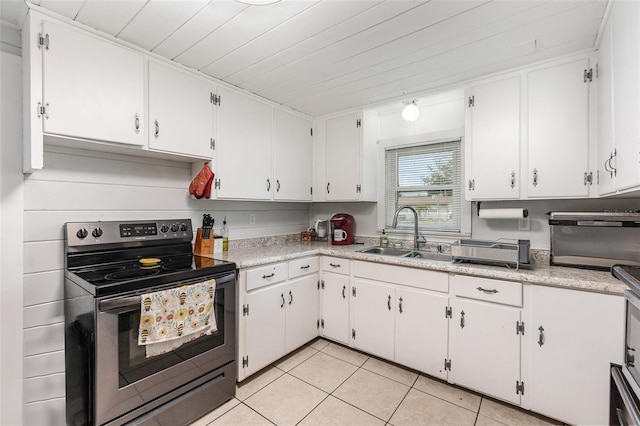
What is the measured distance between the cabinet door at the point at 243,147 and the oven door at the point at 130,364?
973mm

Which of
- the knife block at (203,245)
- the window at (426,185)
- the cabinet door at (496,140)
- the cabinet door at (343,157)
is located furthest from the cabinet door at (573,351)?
the knife block at (203,245)

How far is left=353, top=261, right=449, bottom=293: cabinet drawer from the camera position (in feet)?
6.96

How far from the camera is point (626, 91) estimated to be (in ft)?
4.21

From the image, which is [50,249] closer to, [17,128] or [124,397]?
[17,128]

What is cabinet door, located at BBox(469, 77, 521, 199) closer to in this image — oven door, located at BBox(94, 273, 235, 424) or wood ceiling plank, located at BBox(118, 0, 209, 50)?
wood ceiling plank, located at BBox(118, 0, 209, 50)

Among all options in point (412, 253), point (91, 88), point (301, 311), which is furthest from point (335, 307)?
point (91, 88)

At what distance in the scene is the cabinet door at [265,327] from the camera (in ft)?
7.06

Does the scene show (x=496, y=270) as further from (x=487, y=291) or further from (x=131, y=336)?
(x=131, y=336)

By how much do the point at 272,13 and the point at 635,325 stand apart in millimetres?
2107

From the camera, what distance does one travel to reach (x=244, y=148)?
2572 millimetres

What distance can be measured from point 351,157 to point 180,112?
1.64 m

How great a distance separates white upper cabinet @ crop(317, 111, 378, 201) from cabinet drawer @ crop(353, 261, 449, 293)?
0.81 m

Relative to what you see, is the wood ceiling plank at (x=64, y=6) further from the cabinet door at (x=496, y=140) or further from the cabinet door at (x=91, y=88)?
the cabinet door at (x=496, y=140)

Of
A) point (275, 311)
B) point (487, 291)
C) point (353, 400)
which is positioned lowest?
point (353, 400)
